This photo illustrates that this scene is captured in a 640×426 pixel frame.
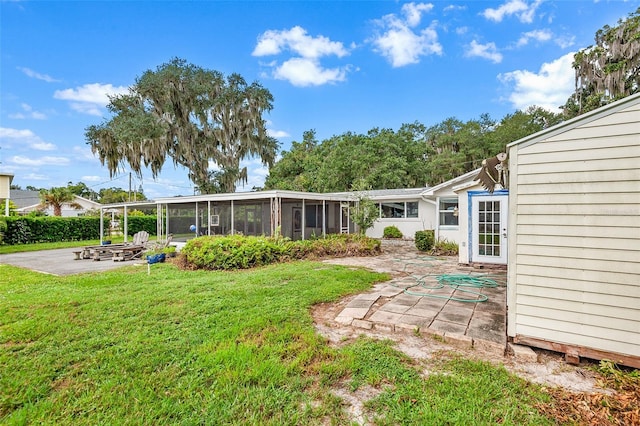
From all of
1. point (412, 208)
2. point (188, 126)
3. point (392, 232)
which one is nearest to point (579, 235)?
point (392, 232)

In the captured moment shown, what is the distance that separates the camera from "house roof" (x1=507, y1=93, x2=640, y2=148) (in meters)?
2.66

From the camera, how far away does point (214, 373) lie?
8.84ft

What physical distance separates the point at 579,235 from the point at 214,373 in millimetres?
3625

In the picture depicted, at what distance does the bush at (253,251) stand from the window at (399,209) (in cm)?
588

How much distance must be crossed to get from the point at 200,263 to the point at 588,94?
21141mm

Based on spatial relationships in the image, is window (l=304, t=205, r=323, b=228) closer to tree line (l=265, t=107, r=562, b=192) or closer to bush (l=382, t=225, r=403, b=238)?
bush (l=382, t=225, r=403, b=238)

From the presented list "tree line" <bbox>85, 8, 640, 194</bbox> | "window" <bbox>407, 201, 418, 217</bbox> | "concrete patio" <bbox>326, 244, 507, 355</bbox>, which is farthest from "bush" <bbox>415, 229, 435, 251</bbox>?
"tree line" <bbox>85, 8, 640, 194</bbox>

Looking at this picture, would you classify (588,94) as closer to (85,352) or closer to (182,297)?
(182,297)

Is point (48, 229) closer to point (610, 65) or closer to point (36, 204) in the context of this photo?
point (36, 204)

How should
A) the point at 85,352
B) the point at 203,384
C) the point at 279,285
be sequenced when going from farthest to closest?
the point at 279,285
the point at 85,352
the point at 203,384

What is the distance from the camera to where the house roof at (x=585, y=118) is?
2.66 meters

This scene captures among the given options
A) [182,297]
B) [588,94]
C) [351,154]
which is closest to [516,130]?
[588,94]

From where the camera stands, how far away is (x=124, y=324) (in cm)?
388

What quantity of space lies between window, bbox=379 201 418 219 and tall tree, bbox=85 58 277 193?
32.3 feet
